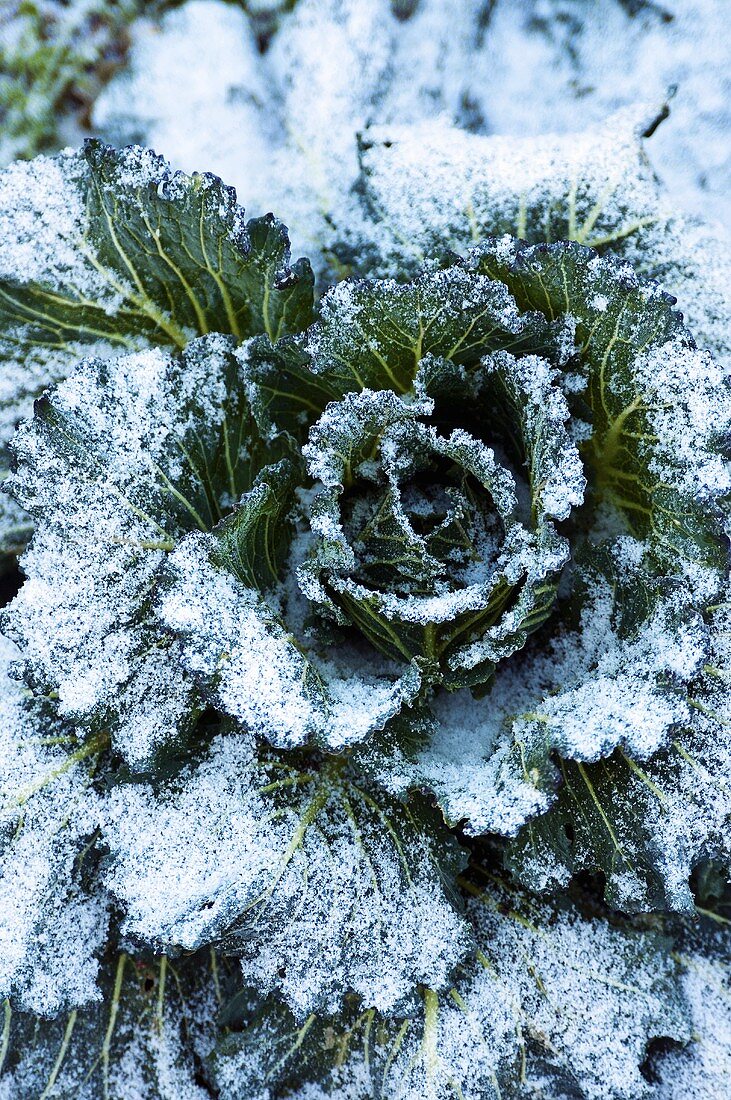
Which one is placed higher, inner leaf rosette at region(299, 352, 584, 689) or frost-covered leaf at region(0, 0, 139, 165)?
frost-covered leaf at region(0, 0, 139, 165)

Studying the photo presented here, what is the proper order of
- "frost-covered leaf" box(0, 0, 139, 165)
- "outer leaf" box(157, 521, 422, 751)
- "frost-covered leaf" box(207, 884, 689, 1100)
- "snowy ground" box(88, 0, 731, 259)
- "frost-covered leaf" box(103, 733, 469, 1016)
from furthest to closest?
"frost-covered leaf" box(0, 0, 139, 165) < "snowy ground" box(88, 0, 731, 259) < "frost-covered leaf" box(207, 884, 689, 1100) < "frost-covered leaf" box(103, 733, 469, 1016) < "outer leaf" box(157, 521, 422, 751)

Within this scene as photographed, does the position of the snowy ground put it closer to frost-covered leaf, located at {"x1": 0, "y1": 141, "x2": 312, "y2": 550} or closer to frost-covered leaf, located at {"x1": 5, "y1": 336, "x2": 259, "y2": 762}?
frost-covered leaf, located at {"x1": 0, "y1": 141, "x2": 312, "y2": 550}

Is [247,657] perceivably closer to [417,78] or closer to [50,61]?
[417,78]

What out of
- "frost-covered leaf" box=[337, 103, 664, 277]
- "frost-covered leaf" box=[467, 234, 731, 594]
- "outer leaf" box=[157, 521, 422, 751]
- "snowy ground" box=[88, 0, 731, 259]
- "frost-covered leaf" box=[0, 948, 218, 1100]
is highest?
"snowy ground" box=[88, 0, 731, 259]

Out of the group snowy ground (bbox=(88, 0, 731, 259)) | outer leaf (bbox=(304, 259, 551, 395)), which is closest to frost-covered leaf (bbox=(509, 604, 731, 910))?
outer leaf (bbox=(304, 259, 551, 395))

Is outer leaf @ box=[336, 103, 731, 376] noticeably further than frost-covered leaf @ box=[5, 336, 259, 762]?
Yes

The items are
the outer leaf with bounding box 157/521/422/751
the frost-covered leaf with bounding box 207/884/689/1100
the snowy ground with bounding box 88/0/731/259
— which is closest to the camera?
the outer leaf with bounding box 157/521/422/751

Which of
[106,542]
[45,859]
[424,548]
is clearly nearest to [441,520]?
[424,548]
